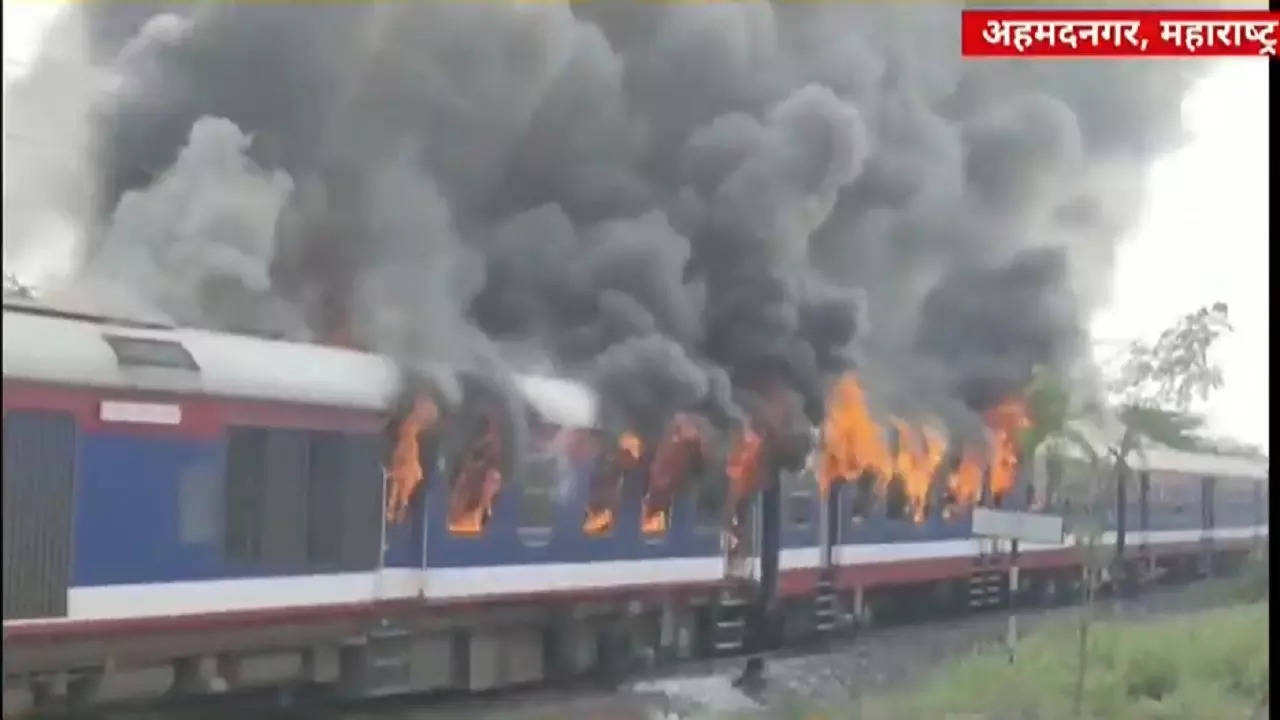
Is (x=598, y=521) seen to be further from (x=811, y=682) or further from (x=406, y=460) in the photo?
(x=811, y=682)

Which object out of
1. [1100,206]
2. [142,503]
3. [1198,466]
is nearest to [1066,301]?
[1100,206]

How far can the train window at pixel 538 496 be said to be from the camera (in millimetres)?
4277

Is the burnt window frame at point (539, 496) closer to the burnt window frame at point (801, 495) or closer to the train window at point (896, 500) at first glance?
the burnt window frame at point (801, 495)

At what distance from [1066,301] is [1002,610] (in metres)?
1.00

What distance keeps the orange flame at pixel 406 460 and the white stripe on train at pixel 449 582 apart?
182mm

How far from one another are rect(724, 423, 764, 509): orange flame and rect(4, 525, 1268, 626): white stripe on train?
0.73ft

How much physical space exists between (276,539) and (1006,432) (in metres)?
2.28

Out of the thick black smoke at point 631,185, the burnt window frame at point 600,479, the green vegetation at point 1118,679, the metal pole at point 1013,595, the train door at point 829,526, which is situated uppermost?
the thick black smoke at point 631,185

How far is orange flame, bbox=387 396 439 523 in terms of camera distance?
13.4 ft

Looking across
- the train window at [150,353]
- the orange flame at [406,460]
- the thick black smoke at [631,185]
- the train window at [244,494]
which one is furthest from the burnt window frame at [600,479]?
the train window at [150,353]

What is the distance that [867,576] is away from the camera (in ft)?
16.1

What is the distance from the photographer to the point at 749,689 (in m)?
4.68

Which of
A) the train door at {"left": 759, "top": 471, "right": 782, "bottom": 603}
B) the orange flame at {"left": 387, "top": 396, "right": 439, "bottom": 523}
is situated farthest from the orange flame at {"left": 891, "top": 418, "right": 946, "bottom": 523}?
the orange flame at {"left": 387, "top": 396, "right": 439, "bottom": 523}

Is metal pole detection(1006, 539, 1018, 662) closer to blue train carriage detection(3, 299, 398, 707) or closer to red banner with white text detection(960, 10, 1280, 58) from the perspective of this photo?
red banner with white text detection(960, 10, 1280, 58)
